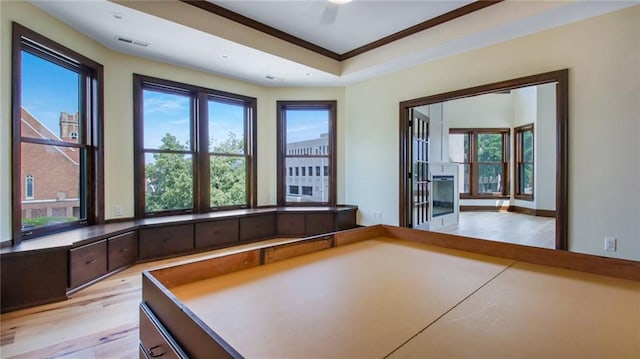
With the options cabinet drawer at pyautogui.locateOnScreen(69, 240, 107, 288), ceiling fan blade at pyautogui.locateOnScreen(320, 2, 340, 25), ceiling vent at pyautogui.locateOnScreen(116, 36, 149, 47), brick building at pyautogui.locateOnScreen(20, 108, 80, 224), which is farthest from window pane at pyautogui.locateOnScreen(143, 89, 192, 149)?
ceiling fan blade at pyautogui.locateOnScreen(320, 2, 340, 25)

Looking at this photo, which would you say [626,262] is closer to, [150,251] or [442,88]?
[442,88]

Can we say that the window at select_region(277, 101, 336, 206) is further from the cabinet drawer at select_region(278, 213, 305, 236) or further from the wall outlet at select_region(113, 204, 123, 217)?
the wall outlet at select_region(113, 204, 123, 217)

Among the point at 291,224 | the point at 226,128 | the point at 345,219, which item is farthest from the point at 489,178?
the point at 226,128

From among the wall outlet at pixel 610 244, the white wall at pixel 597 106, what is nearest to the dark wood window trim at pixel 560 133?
the white wall at pixel 597 106

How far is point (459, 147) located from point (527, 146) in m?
1.62

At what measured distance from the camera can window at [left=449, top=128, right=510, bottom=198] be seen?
322 inches

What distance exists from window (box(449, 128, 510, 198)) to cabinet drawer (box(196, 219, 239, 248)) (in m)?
6.55

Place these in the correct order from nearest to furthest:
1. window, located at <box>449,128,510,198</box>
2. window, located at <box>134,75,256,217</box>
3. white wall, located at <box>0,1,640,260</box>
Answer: white wall, located at <box>0,1,640,260</box>, window, located at <box>134,75,256,217</box>, window, located at <box>449,128,510,198</box>

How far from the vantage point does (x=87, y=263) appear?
2.78 meters

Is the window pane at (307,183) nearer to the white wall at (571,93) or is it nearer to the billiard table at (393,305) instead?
the white wall at (571,93)

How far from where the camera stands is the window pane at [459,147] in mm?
8359

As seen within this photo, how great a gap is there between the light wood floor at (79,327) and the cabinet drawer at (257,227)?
1779mm

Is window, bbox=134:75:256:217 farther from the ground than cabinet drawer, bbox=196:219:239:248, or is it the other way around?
window, bbox=134:75:256:217

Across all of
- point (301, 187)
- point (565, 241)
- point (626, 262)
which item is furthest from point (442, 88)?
point (626, 262)
